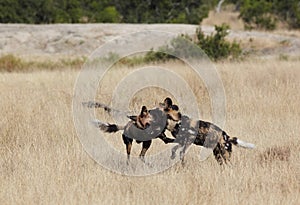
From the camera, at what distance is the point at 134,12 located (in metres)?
32.8

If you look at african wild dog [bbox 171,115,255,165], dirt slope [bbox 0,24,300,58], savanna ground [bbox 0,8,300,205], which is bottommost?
dirt slope [bbox 0,24,300,58]

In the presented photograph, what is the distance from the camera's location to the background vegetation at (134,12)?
30609 mm

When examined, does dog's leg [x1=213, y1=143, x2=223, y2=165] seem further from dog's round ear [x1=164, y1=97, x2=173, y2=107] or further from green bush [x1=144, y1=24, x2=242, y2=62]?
green bush [x1=144, y1=24, x2=242, y2=62]

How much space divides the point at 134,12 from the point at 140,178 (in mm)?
27808

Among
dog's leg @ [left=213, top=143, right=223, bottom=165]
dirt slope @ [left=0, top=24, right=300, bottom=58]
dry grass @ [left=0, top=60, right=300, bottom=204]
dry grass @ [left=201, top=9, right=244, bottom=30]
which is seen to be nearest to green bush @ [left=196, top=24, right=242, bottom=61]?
dirt slope @ [left=0, top=24, right=300, bottom=58]

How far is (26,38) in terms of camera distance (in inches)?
907

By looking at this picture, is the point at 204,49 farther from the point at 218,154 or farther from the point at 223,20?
the point at 223,20

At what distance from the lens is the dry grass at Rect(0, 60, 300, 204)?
4910 millimetres

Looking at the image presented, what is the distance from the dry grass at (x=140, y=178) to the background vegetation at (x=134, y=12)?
21.5 metres

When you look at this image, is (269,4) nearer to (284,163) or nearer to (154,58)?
(154,58)

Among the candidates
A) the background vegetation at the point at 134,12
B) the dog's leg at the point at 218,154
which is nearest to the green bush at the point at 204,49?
the dog's leg at the point at 218,154

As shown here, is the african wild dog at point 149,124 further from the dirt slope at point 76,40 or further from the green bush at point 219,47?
the dirt slope at point 76,40

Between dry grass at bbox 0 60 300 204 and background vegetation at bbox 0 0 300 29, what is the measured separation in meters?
21.5

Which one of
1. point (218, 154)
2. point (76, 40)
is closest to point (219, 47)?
point (76, 40)
